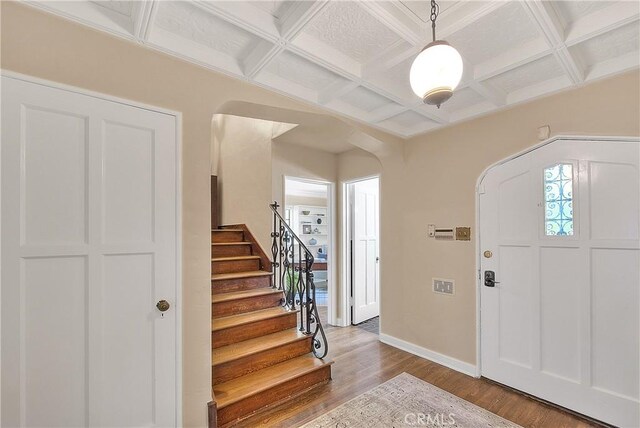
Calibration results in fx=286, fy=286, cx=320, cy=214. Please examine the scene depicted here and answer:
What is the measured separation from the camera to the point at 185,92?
191 cm

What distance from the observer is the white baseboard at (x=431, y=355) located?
287 centimetres

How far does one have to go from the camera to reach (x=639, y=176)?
200 centimetres

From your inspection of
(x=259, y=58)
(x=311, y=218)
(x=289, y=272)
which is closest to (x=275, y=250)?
(x=289, y=272)

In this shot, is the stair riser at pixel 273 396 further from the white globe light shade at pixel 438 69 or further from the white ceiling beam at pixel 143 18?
the white ceiling beam at pixel 143 18

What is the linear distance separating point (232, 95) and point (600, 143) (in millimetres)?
2779

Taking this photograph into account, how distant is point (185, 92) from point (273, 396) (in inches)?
94.3

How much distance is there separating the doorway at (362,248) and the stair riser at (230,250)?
1502 millimetres

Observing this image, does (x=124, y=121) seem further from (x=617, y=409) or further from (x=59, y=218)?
(x=617, y=409)

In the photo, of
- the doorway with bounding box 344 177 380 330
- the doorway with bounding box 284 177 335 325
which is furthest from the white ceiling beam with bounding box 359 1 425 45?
the doorway with bounding box 284 177 335 325

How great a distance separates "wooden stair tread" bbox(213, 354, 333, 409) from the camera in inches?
85.1

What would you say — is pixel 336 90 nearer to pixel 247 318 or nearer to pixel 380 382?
pixel 247 318

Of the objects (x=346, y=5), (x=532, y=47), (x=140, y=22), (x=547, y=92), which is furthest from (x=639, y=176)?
(x=140, y=22)

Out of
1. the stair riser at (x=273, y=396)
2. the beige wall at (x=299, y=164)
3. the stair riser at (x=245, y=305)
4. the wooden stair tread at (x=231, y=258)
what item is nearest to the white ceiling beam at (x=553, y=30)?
the beige wall at (x=299, y=164)

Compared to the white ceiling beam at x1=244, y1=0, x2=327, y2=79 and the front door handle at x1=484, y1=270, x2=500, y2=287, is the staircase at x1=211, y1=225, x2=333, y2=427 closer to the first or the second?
the front door handle at x1=484, y1=270, x2=500, y2=287
